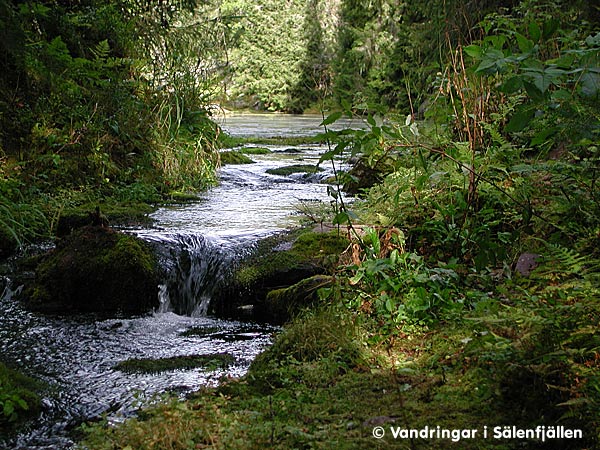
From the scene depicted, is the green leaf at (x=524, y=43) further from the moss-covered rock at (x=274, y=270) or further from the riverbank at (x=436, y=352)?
the moss-covered rock at (x=274, y=270)

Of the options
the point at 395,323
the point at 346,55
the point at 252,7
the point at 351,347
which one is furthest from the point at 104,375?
the point at 252,7

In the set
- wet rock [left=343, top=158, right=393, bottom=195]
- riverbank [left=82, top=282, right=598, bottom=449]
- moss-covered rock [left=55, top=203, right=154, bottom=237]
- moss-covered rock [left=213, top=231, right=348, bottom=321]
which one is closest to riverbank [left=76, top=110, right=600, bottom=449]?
riverbank [left=82, top=282, right=598, bottom=449]

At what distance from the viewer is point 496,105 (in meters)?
5.85

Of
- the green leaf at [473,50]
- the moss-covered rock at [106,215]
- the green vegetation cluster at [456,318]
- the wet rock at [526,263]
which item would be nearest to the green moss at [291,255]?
the green vegetation cluster at [456,318]

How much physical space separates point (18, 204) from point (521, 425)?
553 cm

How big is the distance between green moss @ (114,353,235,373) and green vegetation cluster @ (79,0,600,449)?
0.46 m

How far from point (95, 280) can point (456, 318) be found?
304 centimetres

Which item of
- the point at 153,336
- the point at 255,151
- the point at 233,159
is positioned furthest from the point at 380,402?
the point at 255,151

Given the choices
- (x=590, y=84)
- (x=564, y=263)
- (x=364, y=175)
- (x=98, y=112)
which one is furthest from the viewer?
(x=364, y=175)

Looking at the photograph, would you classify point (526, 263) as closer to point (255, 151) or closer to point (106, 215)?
point (106, 215)

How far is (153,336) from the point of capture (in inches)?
177

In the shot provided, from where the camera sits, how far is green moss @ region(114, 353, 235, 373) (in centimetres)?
377

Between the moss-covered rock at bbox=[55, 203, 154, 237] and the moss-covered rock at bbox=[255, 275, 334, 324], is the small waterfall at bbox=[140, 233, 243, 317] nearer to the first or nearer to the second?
the moss-covered rock at bbox=[255, 275, 334, 324]

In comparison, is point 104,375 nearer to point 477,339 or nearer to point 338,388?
point 338,388
